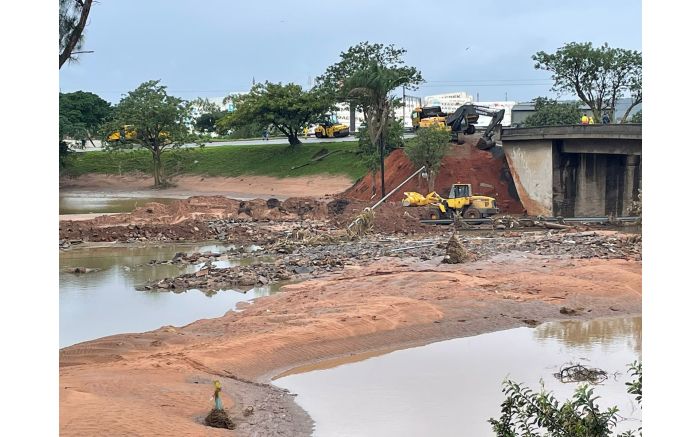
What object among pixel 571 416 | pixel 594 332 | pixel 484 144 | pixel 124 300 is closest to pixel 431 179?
pixel 484 144

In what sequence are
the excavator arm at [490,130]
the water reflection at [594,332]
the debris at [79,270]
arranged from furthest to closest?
the excavator arm at [490,130] → the debris at [79,270] → the water reflection at [594,332]

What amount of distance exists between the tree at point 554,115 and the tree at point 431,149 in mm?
19634

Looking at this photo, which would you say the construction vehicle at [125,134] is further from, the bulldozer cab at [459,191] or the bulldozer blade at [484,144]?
the bulldozer cab at [459,191]

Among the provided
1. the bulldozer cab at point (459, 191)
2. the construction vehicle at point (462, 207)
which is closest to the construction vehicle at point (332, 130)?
the construction vehicle at point (462, 207)

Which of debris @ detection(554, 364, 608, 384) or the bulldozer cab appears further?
the bulldozer cab

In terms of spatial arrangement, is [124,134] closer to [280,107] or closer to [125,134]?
[125,134]

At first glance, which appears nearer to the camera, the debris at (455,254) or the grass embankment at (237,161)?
the debris at (455,254)

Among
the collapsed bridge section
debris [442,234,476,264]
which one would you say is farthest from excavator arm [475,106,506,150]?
debris [442,234,476,264]

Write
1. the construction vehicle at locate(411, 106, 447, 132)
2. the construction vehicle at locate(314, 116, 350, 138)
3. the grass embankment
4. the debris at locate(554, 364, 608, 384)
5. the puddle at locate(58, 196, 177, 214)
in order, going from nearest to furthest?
the debris at locate(554, 364, 608, 384)
the puddle at locate(58, 196, 177, 214)
the construction vehicle at locate(411, 106, 447, 132)
the grass embankment
the construction vehicle at locate(314, 116, 350, 138)

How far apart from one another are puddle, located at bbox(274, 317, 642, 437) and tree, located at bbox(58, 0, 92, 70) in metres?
8.02

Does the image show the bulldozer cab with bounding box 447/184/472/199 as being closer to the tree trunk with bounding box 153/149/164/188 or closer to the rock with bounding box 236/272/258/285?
the rock with bounding box 236/272/258/285

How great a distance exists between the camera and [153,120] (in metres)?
74.0

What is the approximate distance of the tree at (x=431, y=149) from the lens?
2142 inches

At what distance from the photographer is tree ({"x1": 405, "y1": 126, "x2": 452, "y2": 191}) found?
178 feet
